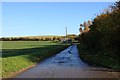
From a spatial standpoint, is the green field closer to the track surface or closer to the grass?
the track surface

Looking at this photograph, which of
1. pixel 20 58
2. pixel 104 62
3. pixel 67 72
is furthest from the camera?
pixel 20 58

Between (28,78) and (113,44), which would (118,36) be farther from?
(28,78)

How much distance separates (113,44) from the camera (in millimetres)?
27859

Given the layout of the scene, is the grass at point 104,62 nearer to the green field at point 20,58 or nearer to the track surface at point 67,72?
the track surface at point 67,72

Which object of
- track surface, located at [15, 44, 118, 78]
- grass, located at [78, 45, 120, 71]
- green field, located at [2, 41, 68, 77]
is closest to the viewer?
track surface, located at [15, 44, 118, 78]

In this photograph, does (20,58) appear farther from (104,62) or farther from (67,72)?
(67,72)

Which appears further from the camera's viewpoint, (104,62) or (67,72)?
(104,62)

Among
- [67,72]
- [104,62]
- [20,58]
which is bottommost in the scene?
[67,72]

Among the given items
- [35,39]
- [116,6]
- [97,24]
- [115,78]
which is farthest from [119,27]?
[35,39]

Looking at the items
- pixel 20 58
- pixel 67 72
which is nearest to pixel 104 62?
pixel 20 58

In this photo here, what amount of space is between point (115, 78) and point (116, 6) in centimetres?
1049

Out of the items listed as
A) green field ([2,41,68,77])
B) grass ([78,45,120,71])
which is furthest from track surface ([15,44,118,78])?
grass ([78,45,120,71])

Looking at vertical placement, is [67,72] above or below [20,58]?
below

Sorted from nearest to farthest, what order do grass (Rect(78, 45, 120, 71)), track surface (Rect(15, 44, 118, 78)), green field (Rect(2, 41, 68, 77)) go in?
1. track surface (Rect(15, 44, 118, 78))
2. green field (Rect(2, 41, 68, 77))
3. grass (Rect(78, 45, 120, 71))
